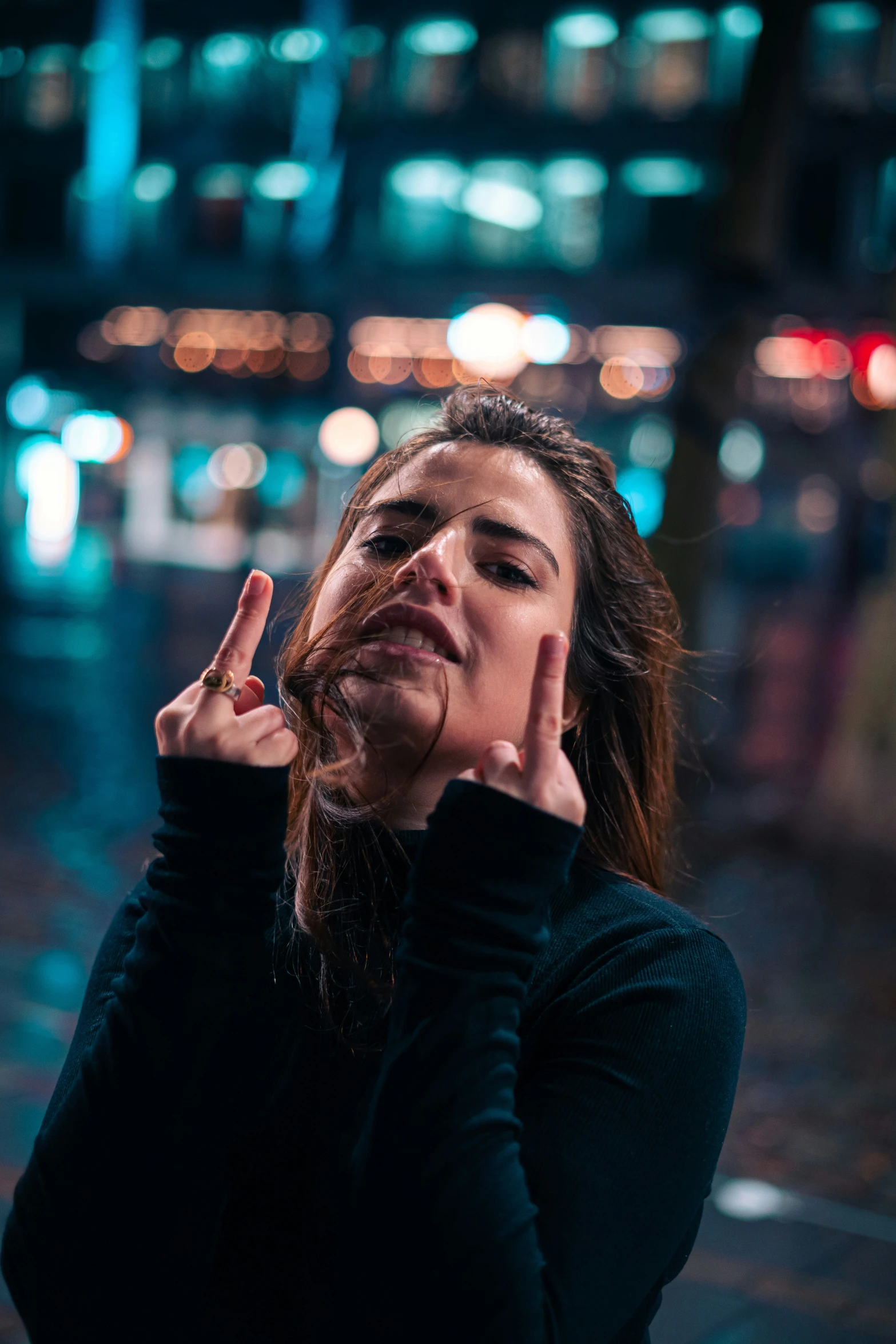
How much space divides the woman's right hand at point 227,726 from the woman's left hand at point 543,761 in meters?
0.23

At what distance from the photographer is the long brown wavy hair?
5.26 ft

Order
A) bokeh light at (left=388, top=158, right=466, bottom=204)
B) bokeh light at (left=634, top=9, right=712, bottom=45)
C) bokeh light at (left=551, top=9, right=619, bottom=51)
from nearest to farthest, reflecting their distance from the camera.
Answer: bokeh light at (left=634, top=9, right=712, bottom=45) < bokeh light at (left=551, top=9, right=619, bottom=51) < bokeh light at (left=388, top=158, right=466, bottom=204)

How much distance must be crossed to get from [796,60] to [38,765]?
680 cm

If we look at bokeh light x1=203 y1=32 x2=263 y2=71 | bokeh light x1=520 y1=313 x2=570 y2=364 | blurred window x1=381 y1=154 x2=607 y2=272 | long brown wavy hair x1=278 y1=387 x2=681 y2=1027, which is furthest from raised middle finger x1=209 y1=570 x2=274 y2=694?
bokeh light x1=203 y1=32 x2=263 y2=71

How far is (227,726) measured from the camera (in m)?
1.36

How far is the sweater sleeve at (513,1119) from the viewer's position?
46.0 inches

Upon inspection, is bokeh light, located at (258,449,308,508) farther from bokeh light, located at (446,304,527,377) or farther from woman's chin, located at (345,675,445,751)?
woman's chin, located at (345,675,445,751)

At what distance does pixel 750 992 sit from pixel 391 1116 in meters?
4.67

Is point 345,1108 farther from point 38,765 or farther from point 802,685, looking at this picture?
point 802,685

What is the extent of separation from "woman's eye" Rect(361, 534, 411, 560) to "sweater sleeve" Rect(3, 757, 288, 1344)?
42cm

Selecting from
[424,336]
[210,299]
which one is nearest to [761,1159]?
[424,336]

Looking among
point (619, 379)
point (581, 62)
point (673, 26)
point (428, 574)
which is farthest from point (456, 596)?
point (581, 62)

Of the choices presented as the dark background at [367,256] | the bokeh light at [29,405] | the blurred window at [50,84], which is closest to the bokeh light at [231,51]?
the dark background at [367,256]

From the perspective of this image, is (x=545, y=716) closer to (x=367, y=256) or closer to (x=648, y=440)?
(x=648, y=440)
